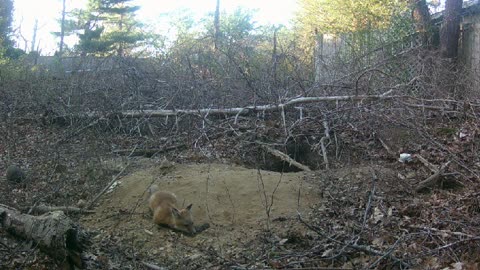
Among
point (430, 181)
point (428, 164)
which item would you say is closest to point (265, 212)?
point (430, 181)

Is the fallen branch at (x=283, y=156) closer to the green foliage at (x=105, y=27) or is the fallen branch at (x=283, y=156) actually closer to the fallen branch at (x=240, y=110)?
the fallen branch at (x=240, y=110)

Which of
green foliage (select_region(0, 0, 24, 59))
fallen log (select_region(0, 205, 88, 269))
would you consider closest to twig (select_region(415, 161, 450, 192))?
fallen log (select_region(0, 205, 88, 269))

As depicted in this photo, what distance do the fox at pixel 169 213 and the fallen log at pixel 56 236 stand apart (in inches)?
35.9

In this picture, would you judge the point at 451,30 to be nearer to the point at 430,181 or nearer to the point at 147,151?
the point at 430,181

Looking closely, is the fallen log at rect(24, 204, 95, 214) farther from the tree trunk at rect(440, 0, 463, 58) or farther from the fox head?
the tree trunk at rect(440, 0, 463, 58)

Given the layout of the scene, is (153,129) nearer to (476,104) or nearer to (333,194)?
(333,194)

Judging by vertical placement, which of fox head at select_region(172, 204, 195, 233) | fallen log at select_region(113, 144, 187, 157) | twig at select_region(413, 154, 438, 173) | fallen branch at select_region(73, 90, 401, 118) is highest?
fallen branch at select_region(73, 90, 401, 118)

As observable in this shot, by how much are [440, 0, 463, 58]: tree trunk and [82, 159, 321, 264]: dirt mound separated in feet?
22.1

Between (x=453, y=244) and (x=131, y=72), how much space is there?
7.59m

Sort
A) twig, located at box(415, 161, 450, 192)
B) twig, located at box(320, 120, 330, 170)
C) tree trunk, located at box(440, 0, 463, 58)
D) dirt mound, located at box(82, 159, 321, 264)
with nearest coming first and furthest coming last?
dirt mound, located at box(82, 159, 321, 264), twig, located at box(415, 161, 450, 192), twig, located at box(320, 120, 330, 170), tree trunk, located at box(440, 0, 463, 58)

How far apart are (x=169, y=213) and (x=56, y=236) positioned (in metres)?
1.34

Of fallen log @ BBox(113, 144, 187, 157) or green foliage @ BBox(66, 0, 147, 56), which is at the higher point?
green foliage @ BBox(66, 0, 147, 56)

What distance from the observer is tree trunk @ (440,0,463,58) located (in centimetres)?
1125

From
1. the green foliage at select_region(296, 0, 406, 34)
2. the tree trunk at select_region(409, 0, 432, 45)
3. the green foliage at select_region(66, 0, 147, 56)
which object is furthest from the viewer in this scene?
the green foliage at select_region(66, 0, 147, 56)
